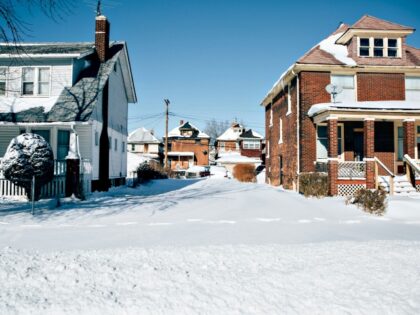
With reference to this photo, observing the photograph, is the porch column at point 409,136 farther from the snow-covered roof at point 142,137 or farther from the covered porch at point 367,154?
the snow-covered roof at point 142,137

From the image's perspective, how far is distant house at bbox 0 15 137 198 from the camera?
15.4 m

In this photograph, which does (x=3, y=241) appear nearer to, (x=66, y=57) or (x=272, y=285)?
(x=272, y=285)

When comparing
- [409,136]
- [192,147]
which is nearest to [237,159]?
[192,147]


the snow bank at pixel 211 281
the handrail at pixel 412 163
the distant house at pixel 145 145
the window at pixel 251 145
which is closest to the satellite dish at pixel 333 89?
the handrail at pixel 412 163

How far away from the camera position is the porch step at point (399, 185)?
15.4m

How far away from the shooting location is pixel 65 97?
643 inches

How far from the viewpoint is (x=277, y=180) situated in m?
24.2

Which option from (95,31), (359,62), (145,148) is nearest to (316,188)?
(359,62)

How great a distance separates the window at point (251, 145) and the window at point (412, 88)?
4237cm

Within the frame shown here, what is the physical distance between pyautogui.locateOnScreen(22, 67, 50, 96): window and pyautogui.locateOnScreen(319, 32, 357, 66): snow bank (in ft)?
51.0

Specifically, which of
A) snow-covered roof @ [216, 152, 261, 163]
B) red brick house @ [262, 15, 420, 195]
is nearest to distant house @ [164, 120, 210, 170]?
snow-covered roof @ [216, 152, 261, 163]

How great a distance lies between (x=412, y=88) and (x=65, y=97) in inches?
750

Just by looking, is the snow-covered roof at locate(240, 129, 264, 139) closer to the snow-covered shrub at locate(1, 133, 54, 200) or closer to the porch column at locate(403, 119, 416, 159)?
the porch column at locate(403, 119, 416, 159)

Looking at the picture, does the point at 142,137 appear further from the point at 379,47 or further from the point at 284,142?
the point at 379,47
